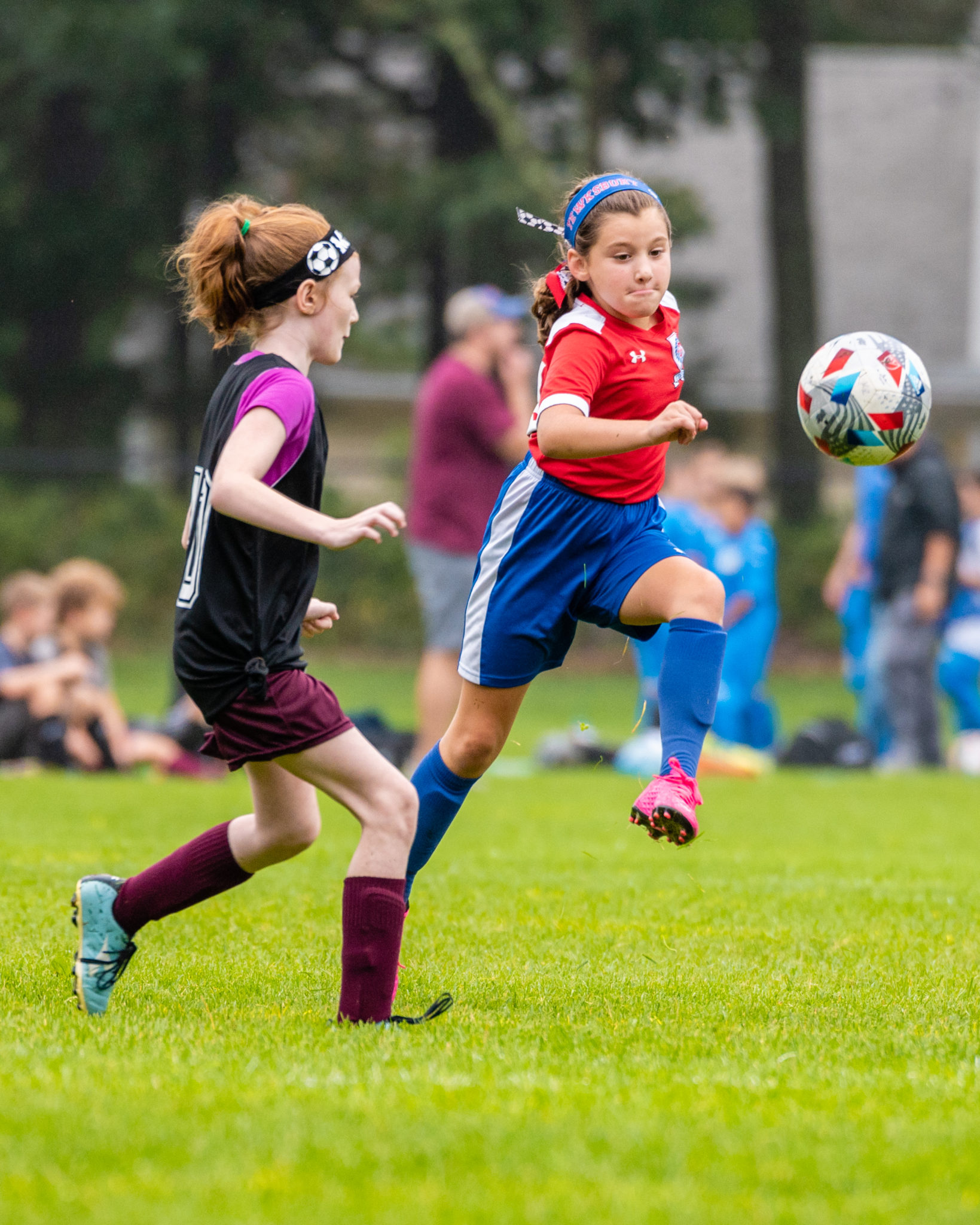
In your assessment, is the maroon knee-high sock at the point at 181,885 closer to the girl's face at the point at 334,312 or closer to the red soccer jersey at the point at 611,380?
the girl's face at the point at 334,312

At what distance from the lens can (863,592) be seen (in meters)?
13.1

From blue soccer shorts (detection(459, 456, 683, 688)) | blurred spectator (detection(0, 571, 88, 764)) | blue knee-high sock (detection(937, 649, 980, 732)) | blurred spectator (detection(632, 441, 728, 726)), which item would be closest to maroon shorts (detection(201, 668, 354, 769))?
blue soccer shorts (detection(459, 456, 683, 688))

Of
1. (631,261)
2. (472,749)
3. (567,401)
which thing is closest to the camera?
(567,401)

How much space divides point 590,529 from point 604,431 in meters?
0.41

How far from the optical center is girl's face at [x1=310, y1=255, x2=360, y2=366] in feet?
12.9

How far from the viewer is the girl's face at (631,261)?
4.34 metres

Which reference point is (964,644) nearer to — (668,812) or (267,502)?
(668,812)

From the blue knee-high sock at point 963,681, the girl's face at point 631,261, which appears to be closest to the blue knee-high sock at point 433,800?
the girl's face at point 631,261

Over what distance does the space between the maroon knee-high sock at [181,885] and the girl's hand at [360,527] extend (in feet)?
3.11

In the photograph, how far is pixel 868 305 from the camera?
123 ft

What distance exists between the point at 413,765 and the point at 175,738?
2.22 metres

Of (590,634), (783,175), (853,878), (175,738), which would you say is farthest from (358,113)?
(853,878)

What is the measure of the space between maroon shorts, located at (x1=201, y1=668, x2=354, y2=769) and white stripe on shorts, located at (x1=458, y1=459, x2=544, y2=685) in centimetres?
88

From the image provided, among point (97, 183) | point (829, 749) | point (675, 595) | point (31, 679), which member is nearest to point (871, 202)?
point (97, 183)
